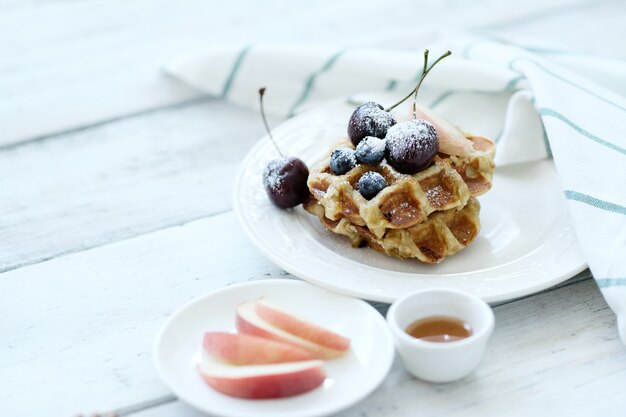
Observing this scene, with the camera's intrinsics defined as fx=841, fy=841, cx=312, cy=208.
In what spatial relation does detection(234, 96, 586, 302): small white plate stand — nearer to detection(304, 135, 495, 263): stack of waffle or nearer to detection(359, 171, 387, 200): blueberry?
detection(304, 135, 495, 263): stack of waffle

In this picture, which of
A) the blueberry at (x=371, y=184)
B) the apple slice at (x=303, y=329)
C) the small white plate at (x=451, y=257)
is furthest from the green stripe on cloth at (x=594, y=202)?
the apple slice at (x=303, y=329)

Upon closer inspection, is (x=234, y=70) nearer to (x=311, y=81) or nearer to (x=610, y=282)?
(x=311, y=81)

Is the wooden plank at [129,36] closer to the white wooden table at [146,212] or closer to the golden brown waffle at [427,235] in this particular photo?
the white wooden table at [146,212]

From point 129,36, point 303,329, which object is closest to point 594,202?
point 303,329

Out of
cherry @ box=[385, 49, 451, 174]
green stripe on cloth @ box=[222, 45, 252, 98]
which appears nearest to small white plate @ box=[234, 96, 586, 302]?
cherry @ box=[385, 49, 451, 174]

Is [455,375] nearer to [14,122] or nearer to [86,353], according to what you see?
[86,353]

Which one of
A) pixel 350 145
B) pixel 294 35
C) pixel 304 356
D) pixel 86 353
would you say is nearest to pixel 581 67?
pixel 350 145

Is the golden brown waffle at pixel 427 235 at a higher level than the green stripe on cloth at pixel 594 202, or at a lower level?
lower
